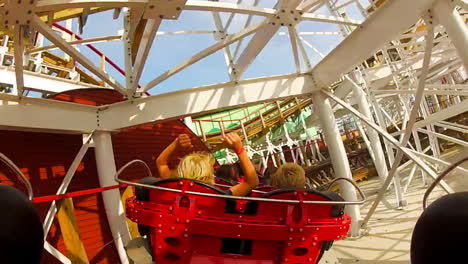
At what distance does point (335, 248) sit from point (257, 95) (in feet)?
8.81

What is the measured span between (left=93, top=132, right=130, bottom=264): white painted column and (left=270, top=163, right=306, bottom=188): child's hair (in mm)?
2829

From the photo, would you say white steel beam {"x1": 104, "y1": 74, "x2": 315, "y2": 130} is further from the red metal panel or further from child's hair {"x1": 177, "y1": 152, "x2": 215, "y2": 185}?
the red metal panel

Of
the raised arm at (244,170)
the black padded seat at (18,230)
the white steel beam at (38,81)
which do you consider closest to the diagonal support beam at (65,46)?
the raised arm at (244,170)

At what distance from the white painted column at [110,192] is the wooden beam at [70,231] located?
56 cm

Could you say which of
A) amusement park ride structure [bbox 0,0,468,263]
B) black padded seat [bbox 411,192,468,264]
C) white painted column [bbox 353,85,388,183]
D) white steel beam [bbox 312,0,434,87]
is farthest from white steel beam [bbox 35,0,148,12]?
white painted column [bbox 353,85,388,183]

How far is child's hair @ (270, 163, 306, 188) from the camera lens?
9.49 feet

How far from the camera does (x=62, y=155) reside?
5254 mm

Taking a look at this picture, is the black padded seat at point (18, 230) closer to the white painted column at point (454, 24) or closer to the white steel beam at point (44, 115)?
the white steel beam at point (44, 115)

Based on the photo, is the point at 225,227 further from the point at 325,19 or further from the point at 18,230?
the point at 325,19

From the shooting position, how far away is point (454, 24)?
318 cm

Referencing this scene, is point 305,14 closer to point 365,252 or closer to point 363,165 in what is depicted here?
point 365,252

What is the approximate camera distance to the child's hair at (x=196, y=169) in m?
2.72

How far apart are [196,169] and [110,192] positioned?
2.67 metres

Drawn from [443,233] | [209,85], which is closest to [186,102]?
[209,85]
